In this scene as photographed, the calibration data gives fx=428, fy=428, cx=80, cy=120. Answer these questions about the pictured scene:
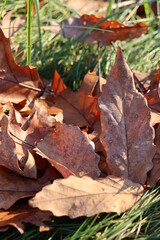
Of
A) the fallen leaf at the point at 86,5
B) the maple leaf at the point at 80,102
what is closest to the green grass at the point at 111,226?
the maple leaf at the point at 80,102

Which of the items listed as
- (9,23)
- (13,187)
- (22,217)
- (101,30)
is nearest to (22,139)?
(13,187)

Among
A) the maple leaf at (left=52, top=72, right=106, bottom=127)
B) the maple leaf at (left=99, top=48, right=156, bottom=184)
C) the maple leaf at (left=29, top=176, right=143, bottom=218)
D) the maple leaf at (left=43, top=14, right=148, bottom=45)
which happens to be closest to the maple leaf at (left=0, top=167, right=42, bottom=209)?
the maple leaf at (left=29, top=176, right=143, bottom=218)

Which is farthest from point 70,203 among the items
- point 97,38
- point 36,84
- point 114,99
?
point 97,38

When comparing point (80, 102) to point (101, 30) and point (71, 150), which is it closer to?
point (71, 150)

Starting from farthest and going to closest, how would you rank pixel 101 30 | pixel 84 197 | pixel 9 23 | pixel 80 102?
pixel 9 23, pixel 101 30, pixel 80 102, pixel 84 197

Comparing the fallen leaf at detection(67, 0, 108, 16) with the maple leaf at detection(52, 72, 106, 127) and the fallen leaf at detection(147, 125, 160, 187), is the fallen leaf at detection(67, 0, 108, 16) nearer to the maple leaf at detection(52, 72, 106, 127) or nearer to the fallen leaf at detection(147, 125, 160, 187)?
the maple leaf at detection(52, 72, 106, 127)
